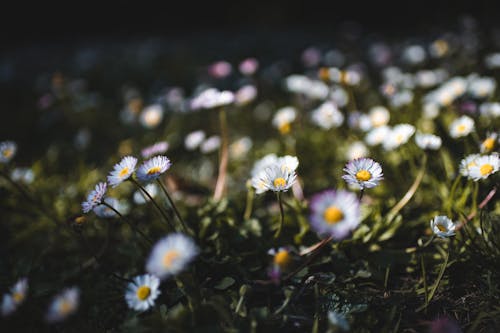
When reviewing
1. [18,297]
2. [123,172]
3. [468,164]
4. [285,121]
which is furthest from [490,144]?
[18,297]

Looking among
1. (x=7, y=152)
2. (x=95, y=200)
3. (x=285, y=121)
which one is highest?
(x=7, y=152)

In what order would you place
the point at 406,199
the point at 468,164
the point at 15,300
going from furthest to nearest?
the point at 406,199 < the point at 468,164 < the point at 15,300

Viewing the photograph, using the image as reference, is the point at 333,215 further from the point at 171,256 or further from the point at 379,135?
the point at 379,135

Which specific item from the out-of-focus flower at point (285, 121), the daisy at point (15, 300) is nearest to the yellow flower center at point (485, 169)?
the out-of-focus flower at point (285, 121)

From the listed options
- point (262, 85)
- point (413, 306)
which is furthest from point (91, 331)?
point (262, 85)

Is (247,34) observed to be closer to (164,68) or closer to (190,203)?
(164,68)

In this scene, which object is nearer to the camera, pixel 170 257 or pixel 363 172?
pixel 170 257
